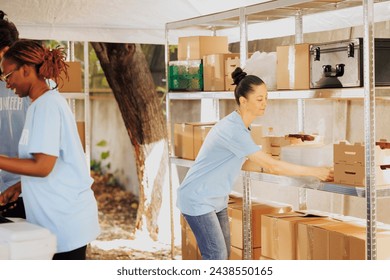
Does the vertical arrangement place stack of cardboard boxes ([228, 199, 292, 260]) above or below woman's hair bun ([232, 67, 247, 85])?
below

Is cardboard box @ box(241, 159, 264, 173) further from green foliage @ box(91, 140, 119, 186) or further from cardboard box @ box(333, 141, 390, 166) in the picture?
green foliage @ box(91, 140, 119, 186)

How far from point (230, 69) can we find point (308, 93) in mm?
771

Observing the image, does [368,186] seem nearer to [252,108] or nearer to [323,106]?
[252,108]

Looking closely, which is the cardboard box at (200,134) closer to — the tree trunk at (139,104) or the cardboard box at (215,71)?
the cardboard box at (215,71)

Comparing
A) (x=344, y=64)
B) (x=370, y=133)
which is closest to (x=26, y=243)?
(x=370, y=133)

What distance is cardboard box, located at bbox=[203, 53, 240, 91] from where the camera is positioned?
14.1 ft

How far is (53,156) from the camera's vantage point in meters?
2.34

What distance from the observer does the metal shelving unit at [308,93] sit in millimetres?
3121

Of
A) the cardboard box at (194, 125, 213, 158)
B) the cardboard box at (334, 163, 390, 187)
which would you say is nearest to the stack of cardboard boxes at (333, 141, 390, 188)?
the cardboard box at (334, 163, 390, 187)

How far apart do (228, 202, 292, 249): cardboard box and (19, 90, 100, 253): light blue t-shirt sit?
69.4 inches

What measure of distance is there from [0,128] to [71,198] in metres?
0.65

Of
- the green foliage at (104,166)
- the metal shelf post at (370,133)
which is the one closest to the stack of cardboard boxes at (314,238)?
the metal shelf post at (370,133)

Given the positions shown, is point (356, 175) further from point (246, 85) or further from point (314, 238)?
point (246, 85)

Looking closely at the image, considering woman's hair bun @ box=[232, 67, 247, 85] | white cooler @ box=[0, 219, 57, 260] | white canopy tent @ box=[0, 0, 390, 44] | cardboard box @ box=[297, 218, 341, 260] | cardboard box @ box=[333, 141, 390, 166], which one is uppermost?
white canopy tent @ box=[0, 0, 390, 44]
